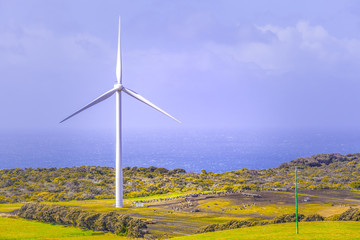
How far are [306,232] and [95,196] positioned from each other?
47.7 metres

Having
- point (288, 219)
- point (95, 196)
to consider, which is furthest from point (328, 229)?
point (95, 196)

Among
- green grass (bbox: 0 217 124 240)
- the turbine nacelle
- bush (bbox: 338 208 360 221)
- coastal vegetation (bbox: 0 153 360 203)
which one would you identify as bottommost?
green grass (bbox: 0 217 124 240)

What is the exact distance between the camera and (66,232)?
38.2 meters

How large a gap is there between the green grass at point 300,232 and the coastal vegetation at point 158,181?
33445 mm

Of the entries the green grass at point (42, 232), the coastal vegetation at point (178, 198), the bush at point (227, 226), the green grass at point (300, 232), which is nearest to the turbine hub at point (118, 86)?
the coastal vegetation at point (178, 198)

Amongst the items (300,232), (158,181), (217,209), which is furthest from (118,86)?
(158,181)

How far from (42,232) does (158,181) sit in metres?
47.8

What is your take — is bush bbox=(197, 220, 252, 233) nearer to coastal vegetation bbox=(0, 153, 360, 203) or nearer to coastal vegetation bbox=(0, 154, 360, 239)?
coastal vegetation bbox=(0, 154, 360, 239)

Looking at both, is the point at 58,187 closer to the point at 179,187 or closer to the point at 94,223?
the point at 179,187

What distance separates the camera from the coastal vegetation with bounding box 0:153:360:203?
70438 mm

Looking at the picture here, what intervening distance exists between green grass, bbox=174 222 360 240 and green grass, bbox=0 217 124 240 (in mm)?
10945

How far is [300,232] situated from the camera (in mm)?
29094

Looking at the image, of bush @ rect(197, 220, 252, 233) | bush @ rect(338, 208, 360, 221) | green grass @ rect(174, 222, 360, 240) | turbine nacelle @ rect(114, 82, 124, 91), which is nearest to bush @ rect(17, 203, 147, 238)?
bush @ rect(197, 220, 252, 233)

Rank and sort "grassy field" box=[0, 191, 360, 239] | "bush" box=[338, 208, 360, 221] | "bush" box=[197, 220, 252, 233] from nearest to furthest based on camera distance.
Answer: "bush" box=[338, 208, 360, 221] < "bush" box=[197, 220, 252, 233] < "grassy field" box=[0, 191, 360, 239]
